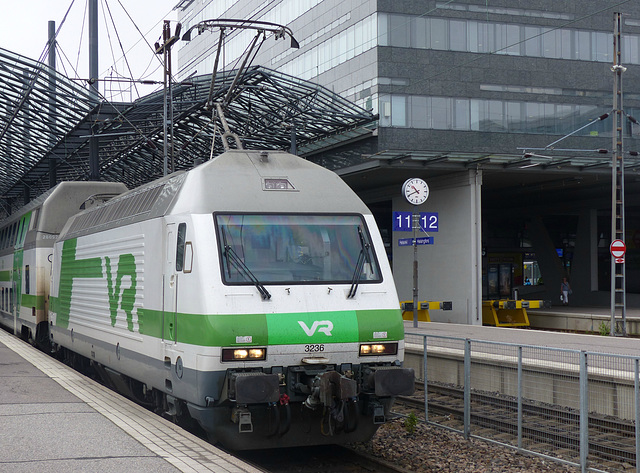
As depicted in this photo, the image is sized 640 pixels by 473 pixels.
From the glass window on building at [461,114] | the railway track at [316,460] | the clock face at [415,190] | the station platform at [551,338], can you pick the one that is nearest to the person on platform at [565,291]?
the glass window on building at [461,114]

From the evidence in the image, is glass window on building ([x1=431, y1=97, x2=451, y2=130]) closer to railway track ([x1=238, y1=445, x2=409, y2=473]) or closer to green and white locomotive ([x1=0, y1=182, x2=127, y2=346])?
green and white locomotive ([x1=0, y1=182, x2=127, y2=346])

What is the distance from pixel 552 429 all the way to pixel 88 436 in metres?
5.28

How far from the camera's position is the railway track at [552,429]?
32.0 feet

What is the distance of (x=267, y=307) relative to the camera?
8984mm

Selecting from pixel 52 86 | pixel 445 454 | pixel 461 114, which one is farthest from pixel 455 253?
pixel 445 454

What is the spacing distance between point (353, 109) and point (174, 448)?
2442cm

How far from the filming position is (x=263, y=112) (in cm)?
3297

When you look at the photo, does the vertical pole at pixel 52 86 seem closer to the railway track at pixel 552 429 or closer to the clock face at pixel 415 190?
the clock face at pixel 415 190

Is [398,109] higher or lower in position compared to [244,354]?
higher

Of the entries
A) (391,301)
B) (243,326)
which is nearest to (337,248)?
(391,301)

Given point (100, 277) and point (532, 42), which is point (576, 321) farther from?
point (100, 277)

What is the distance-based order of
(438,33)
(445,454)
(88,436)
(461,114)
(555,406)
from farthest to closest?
(438,33), (461,114), (445,454), (555,406), (88,436)

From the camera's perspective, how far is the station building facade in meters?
30.5

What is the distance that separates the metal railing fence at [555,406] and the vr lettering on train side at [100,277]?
4613 mm
